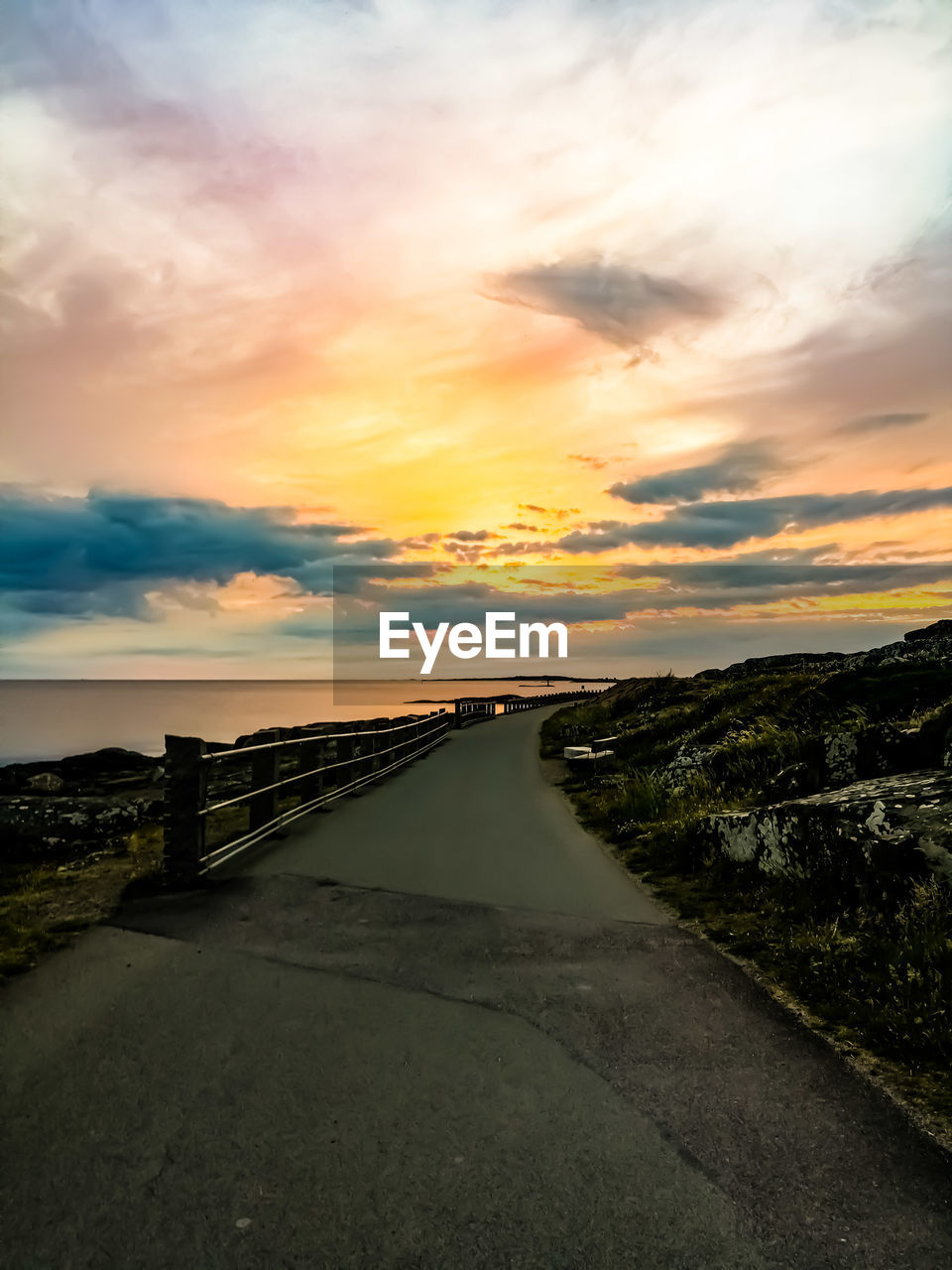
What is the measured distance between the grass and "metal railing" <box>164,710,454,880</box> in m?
0.47

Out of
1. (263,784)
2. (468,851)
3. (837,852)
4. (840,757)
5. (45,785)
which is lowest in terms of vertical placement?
(45,785)

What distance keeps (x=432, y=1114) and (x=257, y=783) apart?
22.7 feet

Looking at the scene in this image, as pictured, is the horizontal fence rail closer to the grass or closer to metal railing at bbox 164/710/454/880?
metal railing at bbox 164/710/454/880

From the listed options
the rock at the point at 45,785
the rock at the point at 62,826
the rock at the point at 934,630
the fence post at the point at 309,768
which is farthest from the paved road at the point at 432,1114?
the rock at the point at 934,630

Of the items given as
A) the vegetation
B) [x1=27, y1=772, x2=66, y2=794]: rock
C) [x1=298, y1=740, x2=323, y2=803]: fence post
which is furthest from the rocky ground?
[x1=27, y1=772, x2=66, y2=794]: rock

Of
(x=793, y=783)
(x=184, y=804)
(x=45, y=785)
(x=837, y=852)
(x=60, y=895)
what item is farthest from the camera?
(x=45, y=785)

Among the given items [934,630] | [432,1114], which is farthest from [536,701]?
[432,1114]

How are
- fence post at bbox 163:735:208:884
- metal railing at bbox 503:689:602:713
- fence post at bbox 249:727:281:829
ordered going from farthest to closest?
metal railing at bbox 503:689:602:713 → fence post at bbox 249:727:281:829 → fence post at bbox 163:735:208:884

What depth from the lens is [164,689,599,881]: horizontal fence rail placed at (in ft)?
24.4

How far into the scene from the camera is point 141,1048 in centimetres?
398

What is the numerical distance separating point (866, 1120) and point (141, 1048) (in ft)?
11.7

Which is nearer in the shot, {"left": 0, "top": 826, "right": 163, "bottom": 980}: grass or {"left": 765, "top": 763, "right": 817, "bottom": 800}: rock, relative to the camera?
{"left": 0, "top": 826, "right": 163, "bottom": 980}: grass

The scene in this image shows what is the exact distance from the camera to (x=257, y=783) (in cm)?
976

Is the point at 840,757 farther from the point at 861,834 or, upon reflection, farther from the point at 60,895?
the point at 60,895
